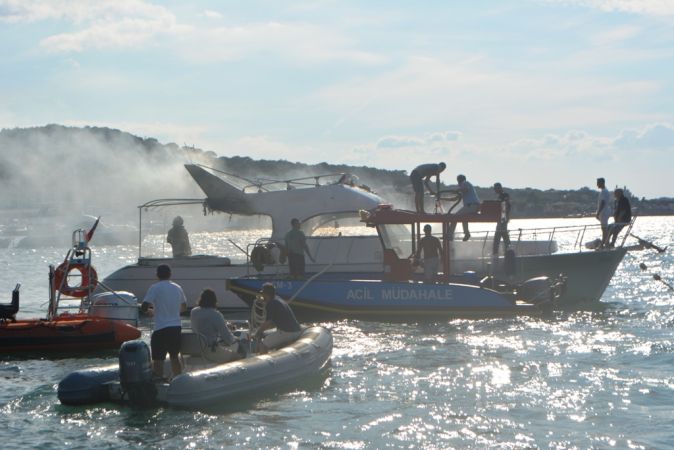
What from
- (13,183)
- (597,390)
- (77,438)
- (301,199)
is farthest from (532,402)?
(13,183)

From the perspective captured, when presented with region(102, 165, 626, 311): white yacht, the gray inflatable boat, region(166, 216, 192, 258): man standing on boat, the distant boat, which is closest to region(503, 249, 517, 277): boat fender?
region(102, 165, 626, 311): white yacht

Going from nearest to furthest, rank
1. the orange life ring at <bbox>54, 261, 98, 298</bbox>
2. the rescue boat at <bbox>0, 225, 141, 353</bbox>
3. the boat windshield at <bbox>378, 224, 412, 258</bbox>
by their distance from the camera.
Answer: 1. the rescue boat at <bbox>0, 225, 141, 353</bbox>
2. the orange life ring at <bbox>54, 261, 98, 298</bbox>
3. the boat windshield at <bbox>378, 224, 412, 258</bbox>

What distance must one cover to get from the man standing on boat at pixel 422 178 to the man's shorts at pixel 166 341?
1107cm

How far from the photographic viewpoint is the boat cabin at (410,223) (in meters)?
23.1

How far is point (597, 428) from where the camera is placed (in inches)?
479

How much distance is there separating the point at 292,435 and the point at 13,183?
129203 mm

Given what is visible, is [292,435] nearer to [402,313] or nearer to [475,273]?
[402,313]

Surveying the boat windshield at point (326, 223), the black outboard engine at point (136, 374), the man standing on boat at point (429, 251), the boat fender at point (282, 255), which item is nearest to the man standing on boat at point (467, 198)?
the man standing on boat at point (429, 251)

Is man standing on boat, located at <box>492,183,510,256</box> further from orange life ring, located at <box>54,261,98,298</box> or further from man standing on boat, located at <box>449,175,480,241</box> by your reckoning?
orange life ring, located at <box>54,261,98,298</box>

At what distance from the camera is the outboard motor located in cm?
2238

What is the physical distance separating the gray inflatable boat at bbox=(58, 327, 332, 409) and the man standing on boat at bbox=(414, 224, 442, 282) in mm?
8561

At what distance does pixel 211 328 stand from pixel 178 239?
1242 cm

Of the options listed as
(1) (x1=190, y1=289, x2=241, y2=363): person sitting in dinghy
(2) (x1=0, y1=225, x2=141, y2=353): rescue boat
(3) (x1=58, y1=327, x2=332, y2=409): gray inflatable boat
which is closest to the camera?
(3) (x1=58, y1=327, x2=332, y2=409): gray inflatable boat

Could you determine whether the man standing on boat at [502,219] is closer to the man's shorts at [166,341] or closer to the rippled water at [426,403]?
the rippled water at [426,403]
